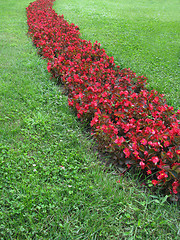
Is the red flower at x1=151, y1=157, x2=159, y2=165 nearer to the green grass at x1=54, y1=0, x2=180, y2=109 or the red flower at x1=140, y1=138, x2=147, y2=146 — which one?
the red flower at x1=140, y1=138, x2=147, y2=146

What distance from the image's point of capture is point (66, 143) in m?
2.85

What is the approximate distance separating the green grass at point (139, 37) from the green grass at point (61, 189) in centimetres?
217

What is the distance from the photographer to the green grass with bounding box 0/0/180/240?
1.96 meters

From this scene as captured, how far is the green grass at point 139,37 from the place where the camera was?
5.02m

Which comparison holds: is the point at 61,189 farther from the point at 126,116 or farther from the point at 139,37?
the point at 139,37

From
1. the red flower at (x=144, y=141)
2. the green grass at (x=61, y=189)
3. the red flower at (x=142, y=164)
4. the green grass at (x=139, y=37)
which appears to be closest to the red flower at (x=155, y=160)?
the red flower at (x=142, y=164)

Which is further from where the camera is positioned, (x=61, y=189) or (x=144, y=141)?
(x=144, y=141)

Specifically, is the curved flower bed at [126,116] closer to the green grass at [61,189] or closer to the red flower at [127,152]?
the red flower at [127,152]

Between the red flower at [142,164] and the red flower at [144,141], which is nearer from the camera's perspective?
the red flower at [142,164]

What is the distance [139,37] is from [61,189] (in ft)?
22.3

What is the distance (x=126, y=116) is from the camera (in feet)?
10.00

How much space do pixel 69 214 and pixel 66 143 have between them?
1000 mm

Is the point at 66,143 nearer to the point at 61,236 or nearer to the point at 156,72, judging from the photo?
the point at 61,236

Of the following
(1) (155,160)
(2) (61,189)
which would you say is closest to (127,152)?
(1) (155,160)
